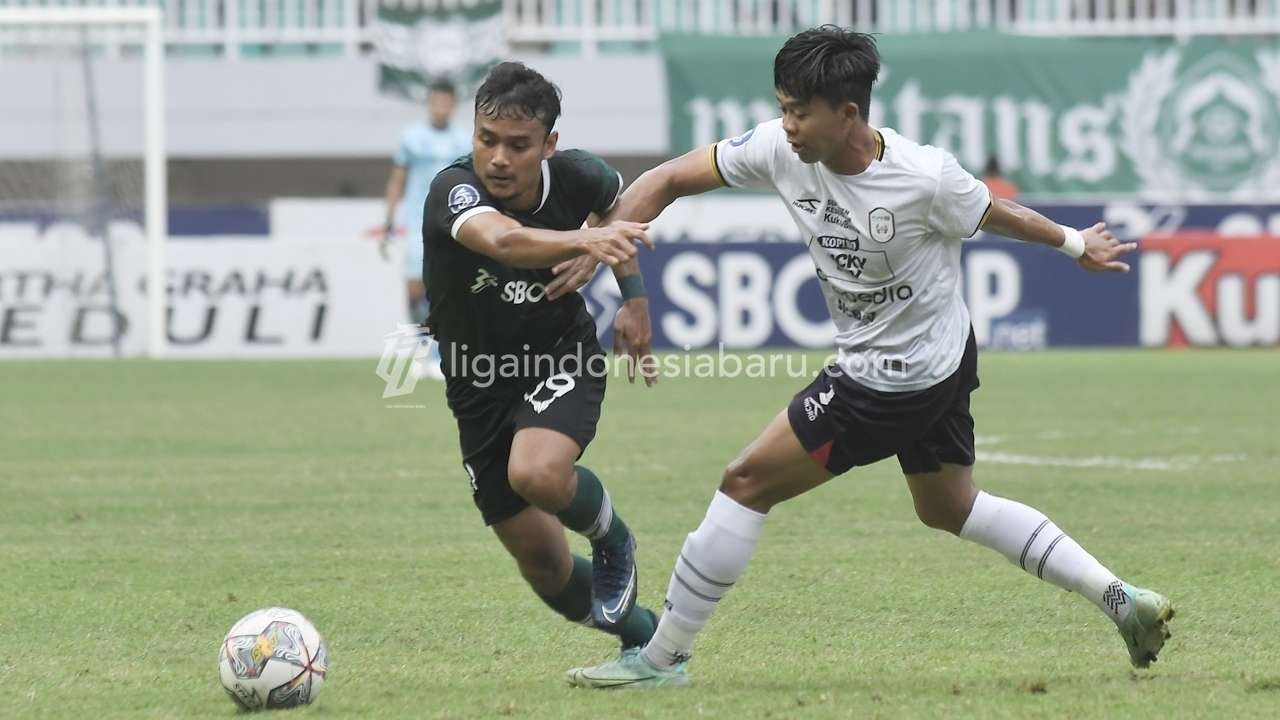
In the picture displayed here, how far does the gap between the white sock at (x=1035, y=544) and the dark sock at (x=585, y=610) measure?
961 mm

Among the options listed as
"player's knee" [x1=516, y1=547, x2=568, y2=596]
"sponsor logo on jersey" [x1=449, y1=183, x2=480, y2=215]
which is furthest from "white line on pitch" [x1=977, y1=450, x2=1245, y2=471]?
"sponsor logo on jersey" [x1=449, y1=183, x2=480, y2=215]

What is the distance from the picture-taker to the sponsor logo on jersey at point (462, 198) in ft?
17.9

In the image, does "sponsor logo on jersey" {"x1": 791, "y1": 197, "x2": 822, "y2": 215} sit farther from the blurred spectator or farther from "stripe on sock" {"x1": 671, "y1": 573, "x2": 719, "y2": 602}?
the blurred spectator

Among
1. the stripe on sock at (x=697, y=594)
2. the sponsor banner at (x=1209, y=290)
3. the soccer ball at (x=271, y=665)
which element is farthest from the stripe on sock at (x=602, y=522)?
Result: the sponsor banner at (x=1209, y=290)

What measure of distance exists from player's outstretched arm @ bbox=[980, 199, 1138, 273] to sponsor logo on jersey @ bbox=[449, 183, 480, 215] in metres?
1.42

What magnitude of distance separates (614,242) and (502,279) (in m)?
0.64

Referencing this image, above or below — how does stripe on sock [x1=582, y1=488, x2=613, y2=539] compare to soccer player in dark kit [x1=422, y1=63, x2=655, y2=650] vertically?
below

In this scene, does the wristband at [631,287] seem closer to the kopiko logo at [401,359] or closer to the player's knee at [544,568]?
the player's knee at [544,568]

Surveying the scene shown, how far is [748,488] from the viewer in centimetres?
541

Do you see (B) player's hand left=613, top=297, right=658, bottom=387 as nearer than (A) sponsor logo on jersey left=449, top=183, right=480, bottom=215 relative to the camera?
No

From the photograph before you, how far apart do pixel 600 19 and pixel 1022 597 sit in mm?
20698

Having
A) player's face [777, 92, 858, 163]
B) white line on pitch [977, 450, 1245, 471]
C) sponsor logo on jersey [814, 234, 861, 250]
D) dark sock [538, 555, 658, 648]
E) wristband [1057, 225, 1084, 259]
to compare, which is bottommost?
white line on pitch [977, 450, 1245, 471]

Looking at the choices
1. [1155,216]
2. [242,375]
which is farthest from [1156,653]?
[1155,216]

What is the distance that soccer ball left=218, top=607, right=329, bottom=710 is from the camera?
16.4ft
